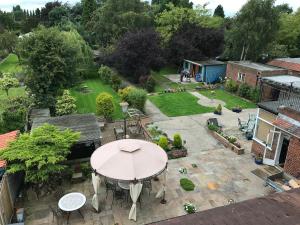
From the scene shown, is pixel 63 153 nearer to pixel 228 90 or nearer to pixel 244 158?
pixel 244 158

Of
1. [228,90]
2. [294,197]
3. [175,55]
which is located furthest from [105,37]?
[294,197]

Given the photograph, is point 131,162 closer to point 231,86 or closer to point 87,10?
point 231,86

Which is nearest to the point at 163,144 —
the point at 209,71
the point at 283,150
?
the point at 283,150

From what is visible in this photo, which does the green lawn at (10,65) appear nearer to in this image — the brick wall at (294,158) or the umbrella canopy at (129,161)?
the umbrella canopy at (129,161)

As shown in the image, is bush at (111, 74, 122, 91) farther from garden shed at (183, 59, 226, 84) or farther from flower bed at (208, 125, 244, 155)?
flower bed at (208, 125, 244, 155)

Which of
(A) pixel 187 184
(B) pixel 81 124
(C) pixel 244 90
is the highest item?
(B) pixel 81 124

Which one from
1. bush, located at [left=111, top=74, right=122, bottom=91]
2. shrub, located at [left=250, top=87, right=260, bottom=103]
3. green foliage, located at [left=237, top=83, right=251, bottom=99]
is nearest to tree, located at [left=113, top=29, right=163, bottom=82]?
bush, located at [left=111, top=74, right=122, bottom=91]
